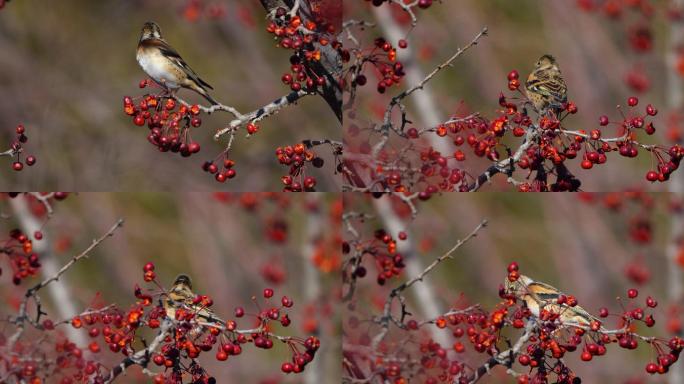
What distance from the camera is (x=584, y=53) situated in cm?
861

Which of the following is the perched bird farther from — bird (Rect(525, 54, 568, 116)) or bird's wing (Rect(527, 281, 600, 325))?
bird (Rect(525, 54, 568, 116))

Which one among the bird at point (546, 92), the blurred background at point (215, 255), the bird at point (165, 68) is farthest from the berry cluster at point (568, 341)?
the blurred background at point (215, 255)

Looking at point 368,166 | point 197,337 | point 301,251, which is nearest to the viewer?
point 197,337

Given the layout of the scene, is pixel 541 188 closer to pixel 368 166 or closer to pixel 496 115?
pixel 496 115

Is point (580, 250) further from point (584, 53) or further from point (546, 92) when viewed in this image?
point (546, 92)

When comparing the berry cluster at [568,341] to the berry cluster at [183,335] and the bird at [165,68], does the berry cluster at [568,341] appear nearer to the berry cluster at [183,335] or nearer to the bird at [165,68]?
the berry cluster at [183,335]

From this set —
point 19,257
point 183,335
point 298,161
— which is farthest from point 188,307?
point 19,257

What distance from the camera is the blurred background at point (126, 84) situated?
819 centimetres

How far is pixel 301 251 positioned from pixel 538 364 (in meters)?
3.41

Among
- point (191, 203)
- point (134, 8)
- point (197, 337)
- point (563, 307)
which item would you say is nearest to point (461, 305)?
point (563, 307)

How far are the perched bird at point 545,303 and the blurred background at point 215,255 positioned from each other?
174 cm

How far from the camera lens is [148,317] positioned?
347cm

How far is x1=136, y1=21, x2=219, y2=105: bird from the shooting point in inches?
148

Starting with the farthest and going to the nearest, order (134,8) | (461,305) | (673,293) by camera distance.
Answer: (134,8) → (673,293) → (461,305)
